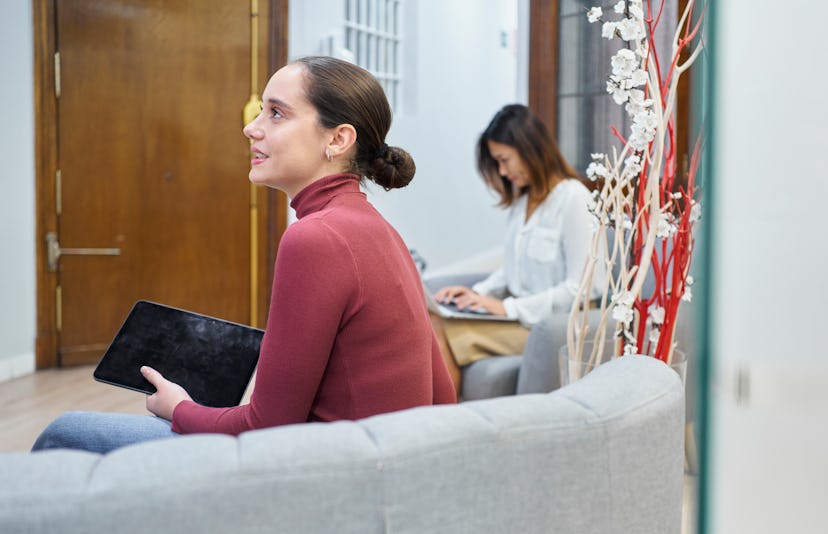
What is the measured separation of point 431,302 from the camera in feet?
9.65

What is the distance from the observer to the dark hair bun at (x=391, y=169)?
58.5 inches

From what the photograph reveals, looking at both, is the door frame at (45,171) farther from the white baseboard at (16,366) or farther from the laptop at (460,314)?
the laptop at (460,314)

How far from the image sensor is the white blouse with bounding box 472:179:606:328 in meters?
2.88

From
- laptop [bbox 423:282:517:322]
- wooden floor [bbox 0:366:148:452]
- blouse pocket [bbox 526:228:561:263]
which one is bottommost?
wooden floor [bbox 0:366:148:452]

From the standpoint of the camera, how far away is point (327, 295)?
3.71 feet

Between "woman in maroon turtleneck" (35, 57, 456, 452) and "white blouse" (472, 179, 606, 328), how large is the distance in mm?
1431

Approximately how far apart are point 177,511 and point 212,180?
4.19 metres

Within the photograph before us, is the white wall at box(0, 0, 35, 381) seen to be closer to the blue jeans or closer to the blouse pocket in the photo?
the blouse pocket

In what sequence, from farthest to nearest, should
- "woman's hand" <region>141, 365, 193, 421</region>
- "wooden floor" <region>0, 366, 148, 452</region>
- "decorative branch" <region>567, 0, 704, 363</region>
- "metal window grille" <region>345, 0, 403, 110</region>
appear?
"metal window grille" <region>345, 0, 403, 110</region>, "wooden floor" <region>0, 366, 148, 452</region>, "decorative branch" <region>567, 0, 704, 363</region>, "woman's hand" <region>141, 365, 193, 421</region>

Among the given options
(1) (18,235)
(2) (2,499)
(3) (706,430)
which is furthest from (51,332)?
(3) (706,430)

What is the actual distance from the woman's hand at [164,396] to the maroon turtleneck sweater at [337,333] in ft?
0.14

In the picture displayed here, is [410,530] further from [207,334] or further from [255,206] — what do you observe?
[255,206]

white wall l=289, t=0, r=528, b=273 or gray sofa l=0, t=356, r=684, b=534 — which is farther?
white wall l=289, t=0, r=528, b=273

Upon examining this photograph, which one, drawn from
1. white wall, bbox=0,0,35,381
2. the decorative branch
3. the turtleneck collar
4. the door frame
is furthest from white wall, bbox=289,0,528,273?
the turtleneck collar
